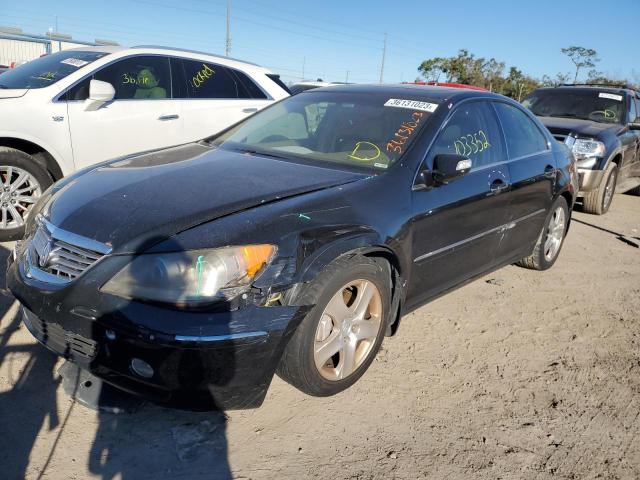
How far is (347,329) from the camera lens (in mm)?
2754

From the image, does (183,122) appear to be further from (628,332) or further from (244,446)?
(628,332)

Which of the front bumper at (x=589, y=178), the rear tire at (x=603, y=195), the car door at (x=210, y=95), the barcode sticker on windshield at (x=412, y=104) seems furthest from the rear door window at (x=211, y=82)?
the rear tire at (x=603, y=195)

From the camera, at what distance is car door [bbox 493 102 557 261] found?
404 cm

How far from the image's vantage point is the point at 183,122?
5.53 meters

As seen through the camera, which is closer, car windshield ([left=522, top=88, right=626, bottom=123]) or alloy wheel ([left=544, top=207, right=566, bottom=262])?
alloy wheel ([left=544, top=207, right=566, bottom=262])

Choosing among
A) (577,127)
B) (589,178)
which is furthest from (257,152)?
(577,127)

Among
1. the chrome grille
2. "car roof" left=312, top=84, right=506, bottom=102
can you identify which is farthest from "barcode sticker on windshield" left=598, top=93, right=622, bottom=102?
the chrome grille

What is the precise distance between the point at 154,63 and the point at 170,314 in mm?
4025

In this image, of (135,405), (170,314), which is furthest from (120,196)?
(135,405)

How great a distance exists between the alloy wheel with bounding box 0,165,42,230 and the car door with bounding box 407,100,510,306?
10.8 ft

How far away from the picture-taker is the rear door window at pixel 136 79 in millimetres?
4938

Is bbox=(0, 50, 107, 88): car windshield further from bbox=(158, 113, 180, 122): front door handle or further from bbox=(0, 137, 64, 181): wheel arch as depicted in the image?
bbox=(158, 113, 180, 122): front door handle

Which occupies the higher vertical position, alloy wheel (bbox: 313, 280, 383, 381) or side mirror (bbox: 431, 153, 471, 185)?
side mirror (bbox: 431, 153, 471, 185)

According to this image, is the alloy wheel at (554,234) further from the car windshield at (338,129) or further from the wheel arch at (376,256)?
the wheel arch at (376,256)
